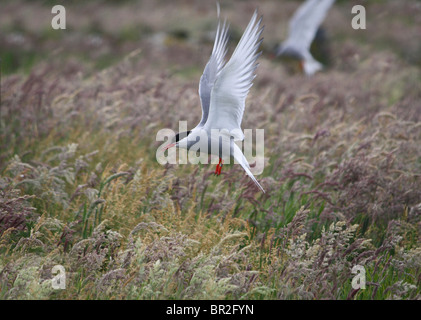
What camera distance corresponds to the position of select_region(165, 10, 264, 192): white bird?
343cm

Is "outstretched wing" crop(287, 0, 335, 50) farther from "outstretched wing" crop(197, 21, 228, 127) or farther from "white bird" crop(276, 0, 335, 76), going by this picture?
"outstretched wing" crop(197, 21, 228, 127)

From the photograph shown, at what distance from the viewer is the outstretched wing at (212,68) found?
3572mm

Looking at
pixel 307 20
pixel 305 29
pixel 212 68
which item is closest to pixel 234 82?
pixel 212 68

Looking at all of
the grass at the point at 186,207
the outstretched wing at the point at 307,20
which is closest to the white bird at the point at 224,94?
the grass at the point at 186,207

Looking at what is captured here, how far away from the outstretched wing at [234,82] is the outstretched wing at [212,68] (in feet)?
0.41

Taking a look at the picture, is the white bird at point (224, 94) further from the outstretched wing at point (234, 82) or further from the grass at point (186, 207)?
the grass at point (186, 207)

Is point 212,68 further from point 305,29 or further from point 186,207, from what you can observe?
point 305,29

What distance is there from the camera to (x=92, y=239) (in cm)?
315

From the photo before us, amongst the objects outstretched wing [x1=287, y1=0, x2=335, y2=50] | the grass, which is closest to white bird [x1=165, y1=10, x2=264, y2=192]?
the grass

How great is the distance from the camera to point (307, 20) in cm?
891

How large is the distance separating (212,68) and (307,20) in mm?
5830

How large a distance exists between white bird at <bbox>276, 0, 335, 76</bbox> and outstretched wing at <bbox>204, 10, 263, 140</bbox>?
5.34 metres
